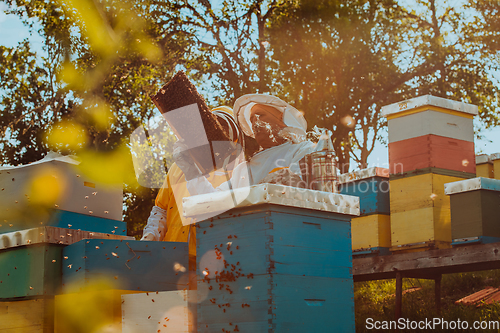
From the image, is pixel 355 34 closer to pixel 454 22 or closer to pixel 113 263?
pixel 454 22

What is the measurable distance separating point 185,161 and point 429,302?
16.6ft

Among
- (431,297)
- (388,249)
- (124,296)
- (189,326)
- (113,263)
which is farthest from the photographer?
(431,297)

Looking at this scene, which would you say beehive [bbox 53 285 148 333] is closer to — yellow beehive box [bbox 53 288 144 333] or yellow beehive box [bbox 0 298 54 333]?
yellow beehive box [bbox 53 288 144 333]

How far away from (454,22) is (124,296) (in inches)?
470

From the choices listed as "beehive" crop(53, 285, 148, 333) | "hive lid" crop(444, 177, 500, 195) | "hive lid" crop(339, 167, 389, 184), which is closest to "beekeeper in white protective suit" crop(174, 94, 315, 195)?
"beehive" crop(53, 285, 148, 333)

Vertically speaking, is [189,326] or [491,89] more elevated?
[491,89]

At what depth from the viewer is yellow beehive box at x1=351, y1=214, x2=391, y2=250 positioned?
15.7ft

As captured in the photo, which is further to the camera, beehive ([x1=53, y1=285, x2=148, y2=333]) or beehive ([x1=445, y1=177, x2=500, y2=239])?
beehive ([x1=445, y1=177, x2=500, y2=239])

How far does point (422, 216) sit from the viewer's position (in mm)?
4391

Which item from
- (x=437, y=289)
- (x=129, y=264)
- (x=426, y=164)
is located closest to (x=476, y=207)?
(x=426, y=164)

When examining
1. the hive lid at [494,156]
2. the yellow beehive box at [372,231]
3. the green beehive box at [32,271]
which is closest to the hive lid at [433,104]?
the yellow beehive box at [372,231]

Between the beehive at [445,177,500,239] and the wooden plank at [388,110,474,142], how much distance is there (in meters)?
0.74

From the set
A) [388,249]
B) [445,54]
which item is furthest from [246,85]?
[388,249]

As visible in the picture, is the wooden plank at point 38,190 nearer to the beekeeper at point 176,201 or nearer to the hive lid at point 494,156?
the beekeeper at point 176,201
